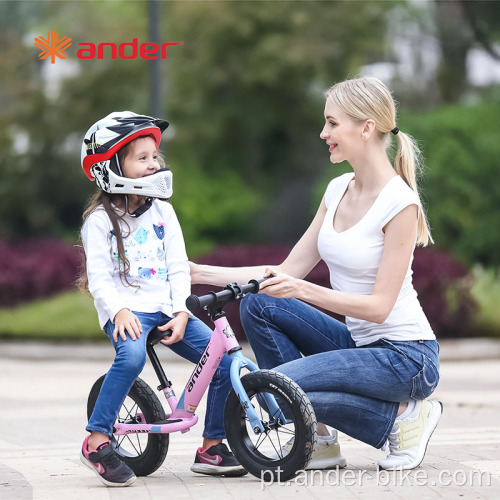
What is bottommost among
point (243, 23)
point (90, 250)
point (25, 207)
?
point (25, 207)

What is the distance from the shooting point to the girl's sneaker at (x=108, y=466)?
4.47 meters

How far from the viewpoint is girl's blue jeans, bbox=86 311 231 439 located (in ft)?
14.7

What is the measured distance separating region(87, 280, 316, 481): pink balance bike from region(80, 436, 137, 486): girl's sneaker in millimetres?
188

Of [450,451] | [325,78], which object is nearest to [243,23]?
[325,78]

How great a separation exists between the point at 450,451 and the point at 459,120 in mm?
12808

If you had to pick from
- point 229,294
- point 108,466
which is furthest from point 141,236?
point 108,466

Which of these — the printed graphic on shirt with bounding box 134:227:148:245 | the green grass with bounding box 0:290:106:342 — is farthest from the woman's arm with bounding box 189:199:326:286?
the green grass with bounding box 0:290:106:342

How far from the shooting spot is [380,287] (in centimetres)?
455

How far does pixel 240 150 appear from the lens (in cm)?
2536

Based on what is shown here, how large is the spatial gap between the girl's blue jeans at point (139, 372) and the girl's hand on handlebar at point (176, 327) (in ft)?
0.23

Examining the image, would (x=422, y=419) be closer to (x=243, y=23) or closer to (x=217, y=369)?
(x=217, y=369)

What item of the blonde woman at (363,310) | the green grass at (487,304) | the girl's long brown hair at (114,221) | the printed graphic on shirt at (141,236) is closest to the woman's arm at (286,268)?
the blonde woman at (363,310)

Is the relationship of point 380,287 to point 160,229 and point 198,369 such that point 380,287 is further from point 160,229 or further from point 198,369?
point 160,229

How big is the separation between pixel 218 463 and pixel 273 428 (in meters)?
0.49
